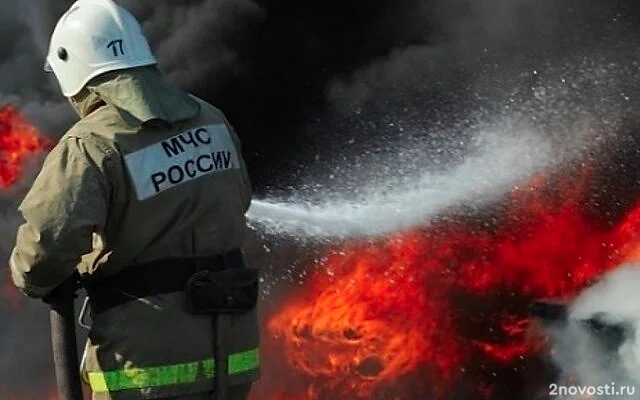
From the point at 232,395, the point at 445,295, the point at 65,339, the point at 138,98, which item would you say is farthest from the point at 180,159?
the point at 445,295

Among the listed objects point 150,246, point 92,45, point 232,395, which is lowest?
point 232,395

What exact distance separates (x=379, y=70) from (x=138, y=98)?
2.35 metres

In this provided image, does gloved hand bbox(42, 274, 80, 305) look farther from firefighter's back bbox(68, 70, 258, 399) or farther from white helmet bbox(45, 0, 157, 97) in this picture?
white helmet bbox(45, 0, 157, 97)

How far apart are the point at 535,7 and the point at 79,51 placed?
8.89 ft

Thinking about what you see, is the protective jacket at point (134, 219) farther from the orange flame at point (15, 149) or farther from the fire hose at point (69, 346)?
the orange flame at point (15, 149)

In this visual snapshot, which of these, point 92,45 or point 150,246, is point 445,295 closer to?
point 150,246

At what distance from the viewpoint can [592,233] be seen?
4.74m

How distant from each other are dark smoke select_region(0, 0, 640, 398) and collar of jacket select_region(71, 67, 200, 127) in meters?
2.12

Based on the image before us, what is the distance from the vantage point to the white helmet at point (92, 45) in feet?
8.21

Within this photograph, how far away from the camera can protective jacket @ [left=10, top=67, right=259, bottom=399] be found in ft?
7.64

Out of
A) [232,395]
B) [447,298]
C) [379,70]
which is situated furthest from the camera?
[447,298]

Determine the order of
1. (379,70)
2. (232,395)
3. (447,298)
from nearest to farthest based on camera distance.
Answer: (232,395) → (379,70) → (447,298)

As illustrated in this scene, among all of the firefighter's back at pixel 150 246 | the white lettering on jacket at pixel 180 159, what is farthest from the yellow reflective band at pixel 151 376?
the white lettering on jacket at pixel 180 159

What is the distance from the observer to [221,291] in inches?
98.6
